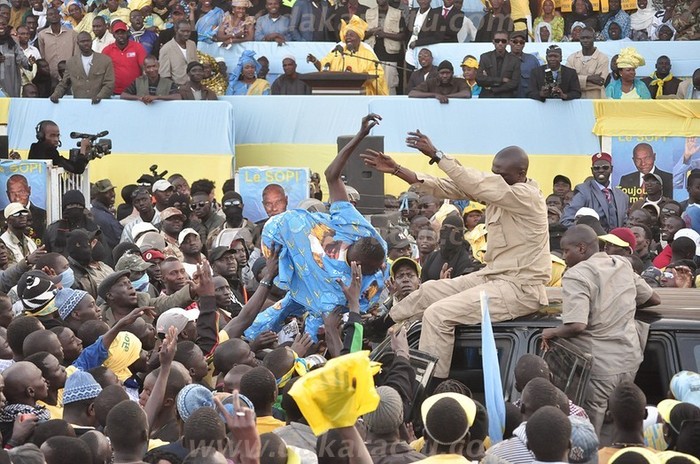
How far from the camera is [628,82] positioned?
18547 mm

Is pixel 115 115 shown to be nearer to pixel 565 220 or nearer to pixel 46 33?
pixel 46 33

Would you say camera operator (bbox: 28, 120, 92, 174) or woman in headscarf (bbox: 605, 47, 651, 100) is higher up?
woman in headscarf (bbox: 605, 47, 651, 100)

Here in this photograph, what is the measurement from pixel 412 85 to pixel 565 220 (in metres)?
4.83

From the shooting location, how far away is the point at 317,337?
8.78m

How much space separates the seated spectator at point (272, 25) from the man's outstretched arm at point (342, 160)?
448 inches

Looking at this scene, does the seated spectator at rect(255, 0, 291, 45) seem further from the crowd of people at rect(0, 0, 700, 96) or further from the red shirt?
the red shirt

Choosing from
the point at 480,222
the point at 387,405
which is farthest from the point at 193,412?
the point at 480,222

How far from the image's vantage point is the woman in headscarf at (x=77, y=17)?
20266 millimetres

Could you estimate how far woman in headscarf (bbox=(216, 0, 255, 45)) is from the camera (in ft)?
64.3

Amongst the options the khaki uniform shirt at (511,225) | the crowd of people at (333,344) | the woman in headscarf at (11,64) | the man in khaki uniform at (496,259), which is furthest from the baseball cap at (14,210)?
the woman in headscarf at (11,64)

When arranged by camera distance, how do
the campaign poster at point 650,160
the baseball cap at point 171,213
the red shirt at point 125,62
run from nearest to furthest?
the baseball cap at point 171,213, the campaign poster at point 650,160, the red shirt at point 125,62

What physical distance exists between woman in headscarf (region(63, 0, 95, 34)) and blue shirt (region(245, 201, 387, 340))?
12.0 metres

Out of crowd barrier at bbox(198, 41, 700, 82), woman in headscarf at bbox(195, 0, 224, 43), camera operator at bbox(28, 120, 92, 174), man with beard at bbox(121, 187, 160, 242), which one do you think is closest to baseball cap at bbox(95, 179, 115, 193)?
camera operator at bbox(28, 120, 92, 174)

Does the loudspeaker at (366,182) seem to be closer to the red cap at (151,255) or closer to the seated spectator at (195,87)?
the red cap at (151,255)
